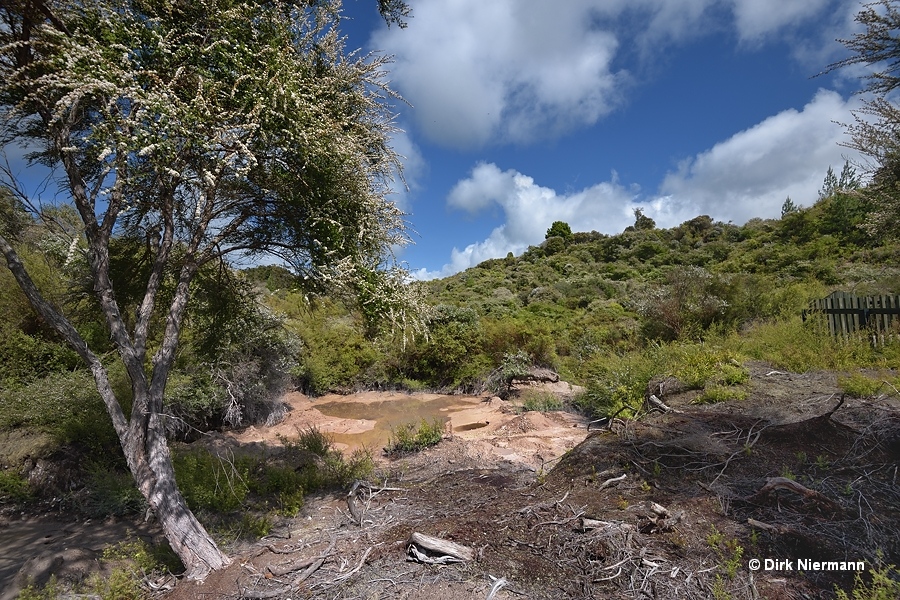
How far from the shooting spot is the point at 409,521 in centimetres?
489

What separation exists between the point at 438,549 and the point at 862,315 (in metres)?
12.4

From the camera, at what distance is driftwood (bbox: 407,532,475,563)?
380cm

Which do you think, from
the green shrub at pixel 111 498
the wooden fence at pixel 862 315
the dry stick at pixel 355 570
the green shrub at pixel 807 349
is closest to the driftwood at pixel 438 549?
the dry stick at pixel 355 570

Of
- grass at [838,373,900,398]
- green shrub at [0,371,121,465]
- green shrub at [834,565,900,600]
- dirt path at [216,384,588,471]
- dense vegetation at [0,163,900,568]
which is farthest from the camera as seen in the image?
dirt path at [216,384,588,471]

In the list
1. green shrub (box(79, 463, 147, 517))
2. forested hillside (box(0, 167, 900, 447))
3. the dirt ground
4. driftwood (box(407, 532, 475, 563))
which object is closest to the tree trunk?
the dirt ground

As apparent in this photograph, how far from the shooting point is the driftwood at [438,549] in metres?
3.80

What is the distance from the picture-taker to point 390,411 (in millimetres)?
14852

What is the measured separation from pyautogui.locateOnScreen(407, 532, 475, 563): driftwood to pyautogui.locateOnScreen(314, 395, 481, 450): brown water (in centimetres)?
752

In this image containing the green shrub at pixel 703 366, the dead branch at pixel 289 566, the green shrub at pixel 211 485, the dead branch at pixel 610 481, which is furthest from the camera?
the green shrub at pixel 703 366

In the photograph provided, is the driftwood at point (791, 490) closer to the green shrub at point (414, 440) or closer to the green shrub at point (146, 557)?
the green shrub at point (146, 557)

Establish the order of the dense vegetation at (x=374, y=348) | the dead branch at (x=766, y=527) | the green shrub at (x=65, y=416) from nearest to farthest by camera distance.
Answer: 1. the dead branch at (x=766, y=527)
2. the dense vegetation at (x=374, y=348)
3. the green shrub at (x=65, y=416)

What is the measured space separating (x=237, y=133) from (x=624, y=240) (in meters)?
37.9

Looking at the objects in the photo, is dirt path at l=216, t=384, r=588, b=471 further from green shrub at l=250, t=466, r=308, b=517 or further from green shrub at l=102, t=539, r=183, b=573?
green shrub at l=102, t=539, r=183, b=573

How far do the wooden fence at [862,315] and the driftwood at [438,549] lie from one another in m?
11.3
